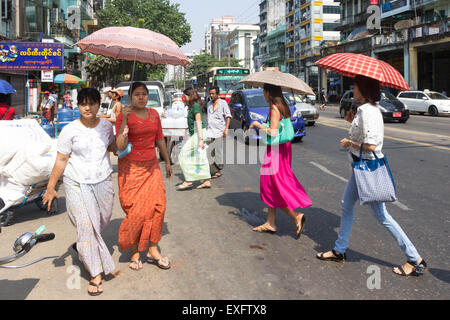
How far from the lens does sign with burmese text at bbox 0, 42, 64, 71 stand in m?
20.3

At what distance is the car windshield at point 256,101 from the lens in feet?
49.4

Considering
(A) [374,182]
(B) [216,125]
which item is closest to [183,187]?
(B) [216,125]

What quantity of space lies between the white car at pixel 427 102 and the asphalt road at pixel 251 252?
2023cm

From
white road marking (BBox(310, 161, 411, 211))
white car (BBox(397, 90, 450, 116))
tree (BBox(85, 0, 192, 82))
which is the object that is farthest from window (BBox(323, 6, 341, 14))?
white road marking (BBox(310, 161, 411, 211))

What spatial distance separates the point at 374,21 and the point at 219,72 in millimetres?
21947

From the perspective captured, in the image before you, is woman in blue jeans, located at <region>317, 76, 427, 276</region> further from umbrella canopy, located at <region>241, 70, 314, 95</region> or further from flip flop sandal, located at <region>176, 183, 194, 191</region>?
flip flop sandal, located at <region>176, 183, 194, 191</region>

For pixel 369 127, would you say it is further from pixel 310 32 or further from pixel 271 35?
pixel 271 35

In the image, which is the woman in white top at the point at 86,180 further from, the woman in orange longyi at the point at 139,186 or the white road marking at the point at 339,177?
the white road marking at the point at 339,177

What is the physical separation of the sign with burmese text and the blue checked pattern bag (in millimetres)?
19206

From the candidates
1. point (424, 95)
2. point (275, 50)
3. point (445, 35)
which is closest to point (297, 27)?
point (275, 50)

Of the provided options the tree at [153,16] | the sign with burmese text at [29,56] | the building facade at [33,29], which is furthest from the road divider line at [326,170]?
the tree at [153,16]

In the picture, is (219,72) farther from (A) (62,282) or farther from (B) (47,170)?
(A) (62,282)

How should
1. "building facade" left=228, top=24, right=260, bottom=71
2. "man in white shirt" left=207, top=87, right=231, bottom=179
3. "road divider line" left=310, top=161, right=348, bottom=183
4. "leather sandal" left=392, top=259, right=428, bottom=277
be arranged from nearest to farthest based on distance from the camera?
1. "leather sandal" left=392, top=259, right=428, bottom=277
2. "road divider line" left=310, top=161, right=348, bottom=183
3. "man in white shirt" left=207, top=87, right=231, bottom=179
4. "building facade" left=228, top=24, right=260, bottom=71
